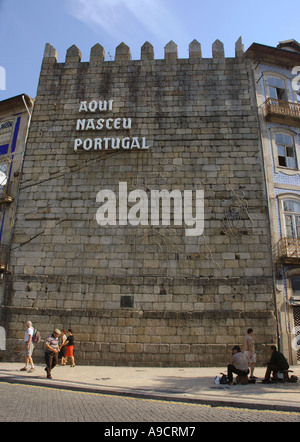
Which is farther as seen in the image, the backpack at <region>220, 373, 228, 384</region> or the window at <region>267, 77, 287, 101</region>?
the window at <region>267, 77, 287, 101</region>

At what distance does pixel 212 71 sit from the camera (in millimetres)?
13875

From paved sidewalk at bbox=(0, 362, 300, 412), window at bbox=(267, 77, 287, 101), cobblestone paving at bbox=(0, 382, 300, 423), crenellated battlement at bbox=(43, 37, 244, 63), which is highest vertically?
crenellated battlement at bbox=(43, 37, 244, 63)

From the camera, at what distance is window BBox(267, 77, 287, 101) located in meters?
14.2

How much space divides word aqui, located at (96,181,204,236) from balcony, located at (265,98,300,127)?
4725 mm

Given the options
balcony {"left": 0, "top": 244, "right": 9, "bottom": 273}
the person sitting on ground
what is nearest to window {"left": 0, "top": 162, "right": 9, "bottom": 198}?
balcony {"left": 0, "top": 244, "right": 9, "bottom": 273}

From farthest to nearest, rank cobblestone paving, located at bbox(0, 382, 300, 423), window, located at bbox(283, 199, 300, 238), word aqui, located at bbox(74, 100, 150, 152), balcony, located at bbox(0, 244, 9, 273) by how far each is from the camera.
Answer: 1. word aqui, located at bbox(74, 100, 150, 152)
2. window, located at bbox(283, 199, 300, 238)
3. balcony, located at bbox(0, 244, 9, 273)
4. cobblestone paving, located at bbox(0, 382, 300, 423)

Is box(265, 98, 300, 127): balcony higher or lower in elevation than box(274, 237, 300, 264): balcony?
higher

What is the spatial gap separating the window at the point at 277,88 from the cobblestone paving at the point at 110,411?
1332 centimetres

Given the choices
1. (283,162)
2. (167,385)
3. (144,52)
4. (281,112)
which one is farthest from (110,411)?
(144,52)

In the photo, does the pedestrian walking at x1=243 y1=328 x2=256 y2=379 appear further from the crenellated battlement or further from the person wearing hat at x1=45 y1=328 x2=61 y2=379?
the crenellated battlement

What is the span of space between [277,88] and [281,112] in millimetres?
1946

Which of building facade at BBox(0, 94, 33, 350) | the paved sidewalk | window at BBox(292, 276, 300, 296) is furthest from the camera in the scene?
building facade at BBox(0, 94, 33, 350)

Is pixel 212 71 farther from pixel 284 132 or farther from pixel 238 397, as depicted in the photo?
pixel 238 397

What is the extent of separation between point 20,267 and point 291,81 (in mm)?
14527
